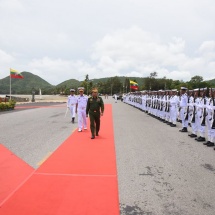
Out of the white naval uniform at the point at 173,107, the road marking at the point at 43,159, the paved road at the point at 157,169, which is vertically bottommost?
the paved road at the point at 157,169

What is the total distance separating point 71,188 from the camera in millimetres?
4980

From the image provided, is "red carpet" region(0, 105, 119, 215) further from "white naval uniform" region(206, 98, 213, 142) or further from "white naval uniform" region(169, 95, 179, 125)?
"white naval uniform" region(169, 95, 179, 125)

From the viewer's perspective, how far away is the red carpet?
13.5 feet

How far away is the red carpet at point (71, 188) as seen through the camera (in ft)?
13.5

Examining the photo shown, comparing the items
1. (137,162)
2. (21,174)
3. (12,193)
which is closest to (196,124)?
(137,162)

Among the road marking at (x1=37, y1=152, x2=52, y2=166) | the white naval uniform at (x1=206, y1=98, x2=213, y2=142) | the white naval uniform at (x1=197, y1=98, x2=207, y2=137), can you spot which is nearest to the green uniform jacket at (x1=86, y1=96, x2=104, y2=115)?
the road marking at (x1=37, y1=152, x2=52, y2=166)

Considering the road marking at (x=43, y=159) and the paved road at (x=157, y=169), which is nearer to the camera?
the paved road at (x=157, y=169)

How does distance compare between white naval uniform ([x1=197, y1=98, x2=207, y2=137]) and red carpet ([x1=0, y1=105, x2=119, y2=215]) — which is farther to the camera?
white naval uniform ([x1=197, y1=98, x2=207, y2=137])

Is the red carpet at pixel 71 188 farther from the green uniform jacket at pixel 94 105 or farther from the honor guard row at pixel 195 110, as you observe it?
the honor guard row at pixel 195 110

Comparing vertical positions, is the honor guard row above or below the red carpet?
above

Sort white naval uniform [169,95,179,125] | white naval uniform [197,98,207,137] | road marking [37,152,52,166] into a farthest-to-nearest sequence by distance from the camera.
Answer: white naval uniform [169,95,179,125]
white naval uniform [197,98,207,137]
road marking [37,152,52,166]

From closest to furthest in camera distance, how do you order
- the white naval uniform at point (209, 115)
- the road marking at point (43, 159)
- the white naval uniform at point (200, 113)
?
1. the road marking at point (43, 159)
2. the white naval uniform at point (209, 115)
3. the white naval uniform at point (200, 113)

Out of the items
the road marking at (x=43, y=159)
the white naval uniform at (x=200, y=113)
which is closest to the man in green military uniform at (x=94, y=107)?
the road marking at (x=43, y=159)

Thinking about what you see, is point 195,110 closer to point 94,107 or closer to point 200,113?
point 200,113
